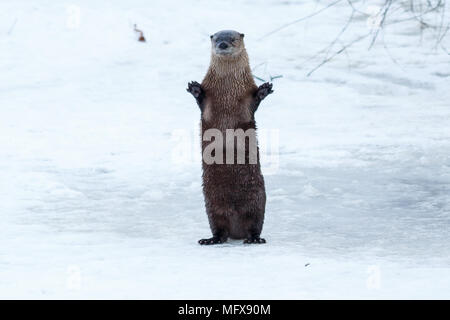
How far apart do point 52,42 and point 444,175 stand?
5.70 m

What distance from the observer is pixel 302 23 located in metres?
13.0

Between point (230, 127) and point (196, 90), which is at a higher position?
point (196, 90)

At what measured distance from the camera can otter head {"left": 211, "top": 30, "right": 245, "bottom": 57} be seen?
6051 mm

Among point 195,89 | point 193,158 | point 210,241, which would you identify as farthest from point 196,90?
point 193,158

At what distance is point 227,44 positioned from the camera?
606 cm

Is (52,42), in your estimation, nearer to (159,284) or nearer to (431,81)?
(431,81)

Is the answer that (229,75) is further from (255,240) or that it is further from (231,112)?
(255,240)

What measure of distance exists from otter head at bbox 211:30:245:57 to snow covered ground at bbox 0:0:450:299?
114 centimetres

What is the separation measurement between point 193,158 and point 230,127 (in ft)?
9.31

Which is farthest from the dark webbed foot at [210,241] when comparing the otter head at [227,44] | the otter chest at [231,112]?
the otter head at [227,44]

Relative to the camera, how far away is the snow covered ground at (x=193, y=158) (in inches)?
201

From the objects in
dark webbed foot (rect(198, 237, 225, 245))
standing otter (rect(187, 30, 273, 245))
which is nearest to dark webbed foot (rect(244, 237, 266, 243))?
standing otter (rect(187, 30, 273, 245))

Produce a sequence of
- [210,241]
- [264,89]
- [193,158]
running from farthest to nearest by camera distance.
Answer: [193,158] → [210,241] → [264,89]

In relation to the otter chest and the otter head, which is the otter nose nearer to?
the otter head
